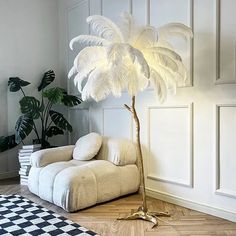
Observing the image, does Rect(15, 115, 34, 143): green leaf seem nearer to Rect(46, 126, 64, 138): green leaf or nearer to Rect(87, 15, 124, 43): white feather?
Rect(46, 126, 64, 138): green leaf

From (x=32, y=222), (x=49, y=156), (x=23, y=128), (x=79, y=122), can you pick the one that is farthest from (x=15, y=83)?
(x=32, y=222)

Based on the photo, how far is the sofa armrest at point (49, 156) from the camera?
340cm

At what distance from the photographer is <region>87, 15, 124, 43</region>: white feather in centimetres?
259

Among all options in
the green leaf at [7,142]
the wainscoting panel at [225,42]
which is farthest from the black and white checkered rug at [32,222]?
the wainscoting panel at [225,42]

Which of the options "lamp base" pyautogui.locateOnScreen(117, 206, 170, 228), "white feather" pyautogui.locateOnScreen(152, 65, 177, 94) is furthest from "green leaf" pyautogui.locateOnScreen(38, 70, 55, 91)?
"lamp base" pyautogui.locateOnScreen(117, 206, 170, 228)

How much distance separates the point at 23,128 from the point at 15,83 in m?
0.71

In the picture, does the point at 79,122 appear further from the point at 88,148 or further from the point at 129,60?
the point at 129,60

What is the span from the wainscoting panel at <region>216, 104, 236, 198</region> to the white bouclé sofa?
1044 mm

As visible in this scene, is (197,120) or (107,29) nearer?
(107,29)

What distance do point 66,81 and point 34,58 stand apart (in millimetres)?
597

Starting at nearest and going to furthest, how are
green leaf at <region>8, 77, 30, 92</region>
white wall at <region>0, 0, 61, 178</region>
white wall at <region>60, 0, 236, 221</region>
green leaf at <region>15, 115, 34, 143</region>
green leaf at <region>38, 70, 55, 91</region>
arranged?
white wall at <region>60, 0, 236, 221</region>, green leaf at <region>15, 115, 34, 143</region>, green leaf at <region>8, 77, 30, 92</region>, white wall at <region>0, 0, 61, 178</region>, green leaf at <region>38, 70, 55, 91</region>

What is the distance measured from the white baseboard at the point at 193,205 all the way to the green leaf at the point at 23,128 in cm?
173

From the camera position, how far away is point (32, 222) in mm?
2605

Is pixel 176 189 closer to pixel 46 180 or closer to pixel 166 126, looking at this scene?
pixel 166 126
